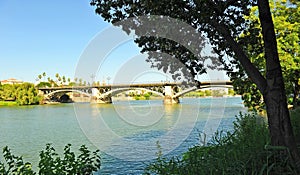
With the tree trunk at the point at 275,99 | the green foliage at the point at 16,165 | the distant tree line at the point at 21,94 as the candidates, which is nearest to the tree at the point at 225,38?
the tree trunk at the point at 275,99

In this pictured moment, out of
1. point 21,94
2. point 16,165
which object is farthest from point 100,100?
point 16,165

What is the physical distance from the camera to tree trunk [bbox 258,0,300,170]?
13.1 ft

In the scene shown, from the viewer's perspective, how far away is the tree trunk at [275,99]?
157 inches

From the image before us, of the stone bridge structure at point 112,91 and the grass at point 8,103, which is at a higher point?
the stone bridge structure at point 112,91

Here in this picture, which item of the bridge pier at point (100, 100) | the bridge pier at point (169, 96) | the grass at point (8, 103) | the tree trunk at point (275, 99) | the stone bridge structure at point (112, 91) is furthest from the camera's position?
the grass at point (8, 103)

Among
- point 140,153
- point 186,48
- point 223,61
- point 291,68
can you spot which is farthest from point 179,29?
point 291,68

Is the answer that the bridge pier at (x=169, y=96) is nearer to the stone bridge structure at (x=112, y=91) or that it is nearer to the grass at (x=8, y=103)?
the stone bridge structure at (x=112, y=91)

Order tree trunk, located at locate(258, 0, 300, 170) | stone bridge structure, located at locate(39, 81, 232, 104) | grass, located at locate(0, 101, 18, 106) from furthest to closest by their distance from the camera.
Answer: grass, located at locate(0, 101, 18, 106) → stone bridge structure, located at locate(39, 81, 232, 104) → tree trunk, located at locate(258, 0, 300, 170)

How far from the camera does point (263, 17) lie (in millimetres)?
4223

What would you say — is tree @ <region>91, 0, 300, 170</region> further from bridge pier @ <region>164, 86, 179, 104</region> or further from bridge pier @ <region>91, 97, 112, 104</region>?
bridge pier @ <region>91, 97, 112, 104</region>

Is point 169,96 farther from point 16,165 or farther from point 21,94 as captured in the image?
point 16,165

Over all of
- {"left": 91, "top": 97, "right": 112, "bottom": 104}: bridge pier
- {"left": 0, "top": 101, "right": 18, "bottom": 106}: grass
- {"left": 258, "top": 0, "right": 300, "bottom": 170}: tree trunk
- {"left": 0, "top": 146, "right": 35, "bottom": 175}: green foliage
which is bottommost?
{"left": 0, "top": 101, "right": 18, "bottom": 106}: grass

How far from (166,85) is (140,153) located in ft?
122

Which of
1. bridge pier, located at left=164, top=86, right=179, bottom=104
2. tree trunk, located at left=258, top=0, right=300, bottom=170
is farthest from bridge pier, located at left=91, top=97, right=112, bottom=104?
tree trunk, located at left=258, top=0, right=300, bottom=170
